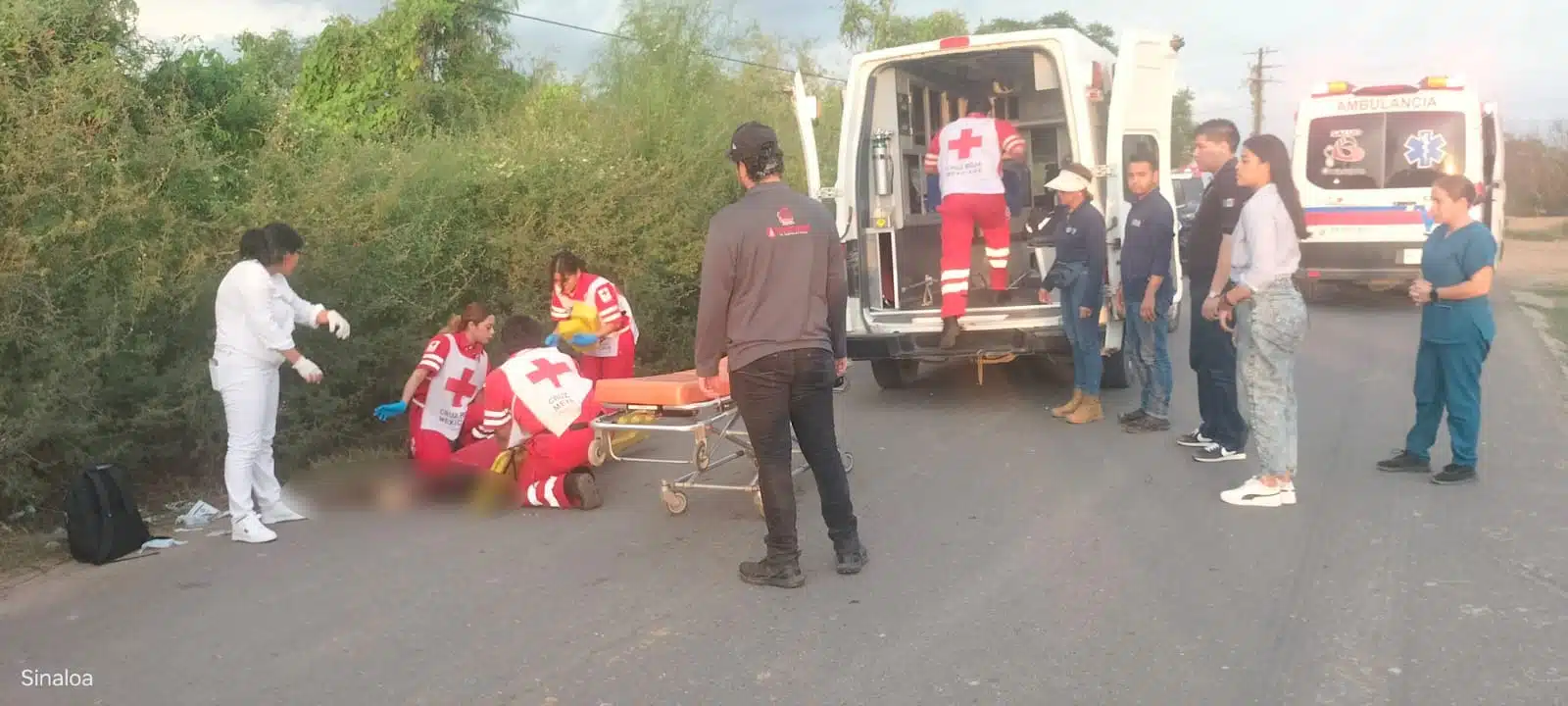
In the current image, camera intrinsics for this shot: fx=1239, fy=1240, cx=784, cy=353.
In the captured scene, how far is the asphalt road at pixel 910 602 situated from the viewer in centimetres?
394

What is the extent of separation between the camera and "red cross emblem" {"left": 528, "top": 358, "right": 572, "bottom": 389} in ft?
20.8

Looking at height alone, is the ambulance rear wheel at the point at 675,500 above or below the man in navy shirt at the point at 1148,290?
below

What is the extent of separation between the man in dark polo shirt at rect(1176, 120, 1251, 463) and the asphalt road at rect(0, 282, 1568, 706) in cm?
29

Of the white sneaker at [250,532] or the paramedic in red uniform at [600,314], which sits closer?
the white sneaker at [250,532]

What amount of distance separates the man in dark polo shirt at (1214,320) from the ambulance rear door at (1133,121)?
37.7 inches

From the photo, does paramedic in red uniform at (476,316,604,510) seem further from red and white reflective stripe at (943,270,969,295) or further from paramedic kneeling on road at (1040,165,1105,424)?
paramedic kneeling on road at (1040,165,1105,424)

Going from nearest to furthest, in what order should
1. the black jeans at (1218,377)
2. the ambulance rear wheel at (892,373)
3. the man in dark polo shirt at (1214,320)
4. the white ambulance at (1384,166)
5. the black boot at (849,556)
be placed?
the black boot at (849,556) → the man in dark polo shirt at (1214,320) → the black jeans at (1218,377) → the ambulance rear wheel at (892,373) → the white ambulance at (1384,166)

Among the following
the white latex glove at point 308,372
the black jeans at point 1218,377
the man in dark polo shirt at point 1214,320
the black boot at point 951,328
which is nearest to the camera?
the white latex glove at point 308,372

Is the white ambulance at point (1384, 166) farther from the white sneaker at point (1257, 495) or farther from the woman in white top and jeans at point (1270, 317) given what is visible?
the white sneaker at point (1257, 495)

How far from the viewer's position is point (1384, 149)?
554 inches

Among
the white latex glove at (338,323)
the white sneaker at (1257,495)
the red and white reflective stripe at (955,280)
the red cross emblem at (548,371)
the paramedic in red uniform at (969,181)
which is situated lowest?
the white sneaker at (1257,495)

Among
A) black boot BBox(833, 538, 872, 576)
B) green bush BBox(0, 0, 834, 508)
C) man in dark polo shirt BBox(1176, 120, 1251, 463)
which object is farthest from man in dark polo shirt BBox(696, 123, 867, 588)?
green bush BBox(0, 0, 834, 508)

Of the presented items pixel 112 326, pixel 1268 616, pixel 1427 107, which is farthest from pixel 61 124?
pixel 1427 107

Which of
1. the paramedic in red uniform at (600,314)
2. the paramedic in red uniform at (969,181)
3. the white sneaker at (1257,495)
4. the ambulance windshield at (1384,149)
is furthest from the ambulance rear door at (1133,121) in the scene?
the ambulance windshield at (1384,149)
